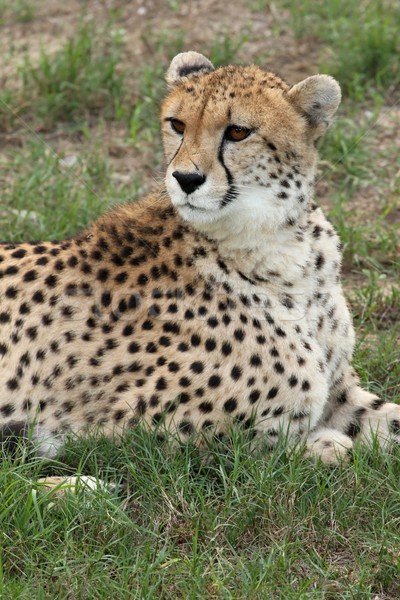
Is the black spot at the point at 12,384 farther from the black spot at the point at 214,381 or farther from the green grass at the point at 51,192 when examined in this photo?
the green grass at the point at 51,192

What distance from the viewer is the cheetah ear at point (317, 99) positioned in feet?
13.1

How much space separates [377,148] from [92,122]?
1.85 m

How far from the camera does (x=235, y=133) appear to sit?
3883 millimetres

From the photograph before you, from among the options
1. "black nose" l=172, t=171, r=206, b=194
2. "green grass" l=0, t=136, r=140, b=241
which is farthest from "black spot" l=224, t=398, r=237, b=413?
"green grass" l=0, t=136, r=140, b=241

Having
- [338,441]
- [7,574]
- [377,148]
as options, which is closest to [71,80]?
[377,148]

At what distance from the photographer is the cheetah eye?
388 centimetres

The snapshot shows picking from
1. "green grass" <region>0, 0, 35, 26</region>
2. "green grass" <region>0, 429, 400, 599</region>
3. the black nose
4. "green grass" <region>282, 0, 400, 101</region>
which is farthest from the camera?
"green grass" <region>0, 0, 35, 26</region>

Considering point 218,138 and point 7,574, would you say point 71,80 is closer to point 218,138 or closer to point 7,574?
point 218,138

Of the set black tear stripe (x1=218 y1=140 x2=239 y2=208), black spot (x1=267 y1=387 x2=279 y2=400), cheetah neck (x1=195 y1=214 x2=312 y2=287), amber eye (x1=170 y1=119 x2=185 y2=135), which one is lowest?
black spot (x1=267 y1=387 x2=279 y2=400)

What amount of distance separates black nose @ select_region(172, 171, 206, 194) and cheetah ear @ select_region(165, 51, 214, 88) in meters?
0.66

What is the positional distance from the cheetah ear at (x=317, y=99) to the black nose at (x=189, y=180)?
55cm

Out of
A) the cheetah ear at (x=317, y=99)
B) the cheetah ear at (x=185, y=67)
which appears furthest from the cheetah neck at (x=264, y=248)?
the cheetah ear at (x=185, y=67)

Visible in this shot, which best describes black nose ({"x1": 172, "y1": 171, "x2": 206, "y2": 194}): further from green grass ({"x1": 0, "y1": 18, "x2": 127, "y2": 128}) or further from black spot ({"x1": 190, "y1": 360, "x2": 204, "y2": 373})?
green grass ({"x1": 0, "y1": 18, "x2": 127, "y2": 128})

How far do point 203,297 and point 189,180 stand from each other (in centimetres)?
53
